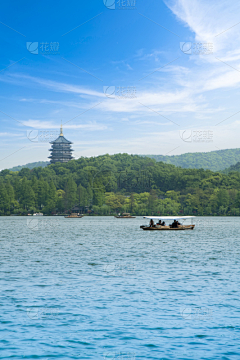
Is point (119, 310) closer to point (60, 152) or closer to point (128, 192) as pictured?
point (128, 192)

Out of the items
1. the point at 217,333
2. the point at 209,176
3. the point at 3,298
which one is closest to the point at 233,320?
the point at 217,333

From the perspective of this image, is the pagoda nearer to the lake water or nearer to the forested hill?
the forested hill

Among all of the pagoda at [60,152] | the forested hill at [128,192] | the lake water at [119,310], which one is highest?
the pagoda at [60,152]

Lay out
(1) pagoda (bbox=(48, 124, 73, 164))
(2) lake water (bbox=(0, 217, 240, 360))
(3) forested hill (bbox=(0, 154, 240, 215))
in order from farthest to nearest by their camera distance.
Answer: (1) pagoda (bbox=(48, 124, 73, 164))
(3) forested hill (bbox=(0, 154, 240, 215))
(2) lake water (bbox=(0, 217, 240, 360))

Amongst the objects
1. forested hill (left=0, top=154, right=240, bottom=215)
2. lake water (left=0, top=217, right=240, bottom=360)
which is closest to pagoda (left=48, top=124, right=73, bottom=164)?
forested hill (left=0, top=154, right=240, bottom=215)

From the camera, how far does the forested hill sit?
381 feet

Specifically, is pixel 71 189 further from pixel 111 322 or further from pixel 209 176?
pixel 111 322

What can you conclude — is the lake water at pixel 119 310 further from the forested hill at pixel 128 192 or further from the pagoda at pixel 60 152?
the pagoda at pixel 60 152

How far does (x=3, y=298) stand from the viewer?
51.2 ft

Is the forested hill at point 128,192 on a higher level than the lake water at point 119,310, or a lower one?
higher

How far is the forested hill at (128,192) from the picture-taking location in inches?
4569

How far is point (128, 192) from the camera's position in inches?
5448

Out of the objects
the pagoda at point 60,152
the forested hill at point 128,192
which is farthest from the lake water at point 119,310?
the pagoda at point 60,152

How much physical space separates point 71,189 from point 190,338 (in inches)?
4313
